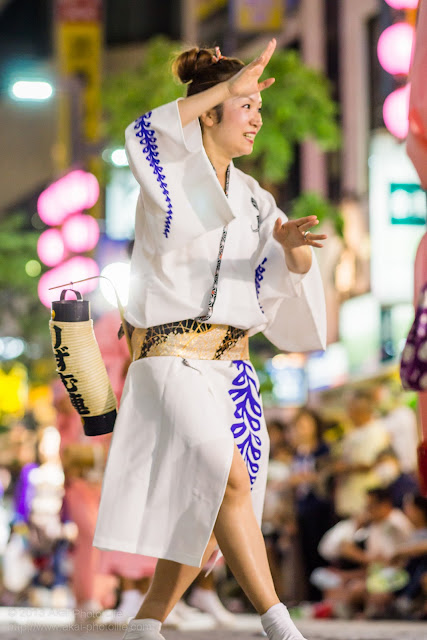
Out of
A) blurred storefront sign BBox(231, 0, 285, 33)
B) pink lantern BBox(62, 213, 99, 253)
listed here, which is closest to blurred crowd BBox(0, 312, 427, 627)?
pink lantern BBox(62, 213, 99, 253)

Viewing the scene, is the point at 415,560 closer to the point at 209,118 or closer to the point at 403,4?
the point at 209,118

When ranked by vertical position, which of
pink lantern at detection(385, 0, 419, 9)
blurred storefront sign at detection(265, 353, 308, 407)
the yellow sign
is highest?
the yellow sign

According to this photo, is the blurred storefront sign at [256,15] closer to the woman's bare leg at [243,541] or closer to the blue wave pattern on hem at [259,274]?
the blue wave pattern on hem at [259,274]

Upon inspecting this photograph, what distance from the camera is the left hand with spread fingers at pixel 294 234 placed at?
3.50 m

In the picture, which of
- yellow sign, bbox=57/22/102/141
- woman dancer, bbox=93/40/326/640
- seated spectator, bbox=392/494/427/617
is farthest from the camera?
yellow sign, bbox=57/22/102/141

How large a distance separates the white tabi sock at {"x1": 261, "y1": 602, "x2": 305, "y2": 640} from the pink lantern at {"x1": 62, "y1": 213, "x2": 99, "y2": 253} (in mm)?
11903

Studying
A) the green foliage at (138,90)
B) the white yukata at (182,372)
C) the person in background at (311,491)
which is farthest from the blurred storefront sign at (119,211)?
the white yukata at (182,372)

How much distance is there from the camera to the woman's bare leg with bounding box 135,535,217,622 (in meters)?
3.55

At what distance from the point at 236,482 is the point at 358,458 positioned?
16.3 ft

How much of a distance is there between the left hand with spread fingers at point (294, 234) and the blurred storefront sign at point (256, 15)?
1083 cm

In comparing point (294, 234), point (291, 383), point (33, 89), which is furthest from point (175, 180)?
point (291, 383)

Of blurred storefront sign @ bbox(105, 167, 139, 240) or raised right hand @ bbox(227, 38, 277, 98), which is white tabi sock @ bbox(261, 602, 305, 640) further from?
blurred storefront sign @ bbox(105, 167, 139, 240)

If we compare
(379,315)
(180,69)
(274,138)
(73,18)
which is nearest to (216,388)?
(180,69)

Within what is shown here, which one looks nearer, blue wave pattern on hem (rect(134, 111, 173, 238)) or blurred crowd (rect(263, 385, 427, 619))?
blue wave pattern on hem (rect(134, 111, 173, 238))
